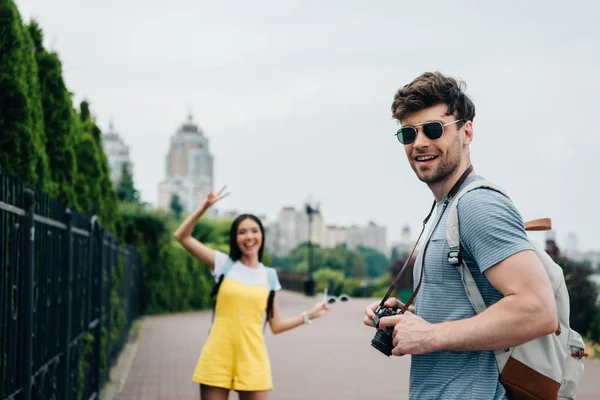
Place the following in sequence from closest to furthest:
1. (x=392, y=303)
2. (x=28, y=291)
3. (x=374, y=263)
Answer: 1. (x=392, y=303)
2. (x=28, y=291)
3. (x=374, y=263)

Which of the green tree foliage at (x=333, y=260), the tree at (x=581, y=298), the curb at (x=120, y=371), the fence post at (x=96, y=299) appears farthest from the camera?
the green tree foliage at (x=333, y=260)

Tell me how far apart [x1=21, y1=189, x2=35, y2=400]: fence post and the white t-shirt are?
1.62 metres

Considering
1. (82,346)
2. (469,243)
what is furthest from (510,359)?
(82,346)

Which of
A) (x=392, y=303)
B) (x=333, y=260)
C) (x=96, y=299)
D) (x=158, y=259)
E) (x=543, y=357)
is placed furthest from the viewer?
(x=333, y=260)

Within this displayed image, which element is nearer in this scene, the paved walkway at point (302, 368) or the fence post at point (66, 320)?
the fence post at point (66, 320)

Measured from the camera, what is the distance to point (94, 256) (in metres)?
7.68

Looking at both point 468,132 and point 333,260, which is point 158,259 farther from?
point 333,260

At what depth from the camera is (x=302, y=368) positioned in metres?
12.1

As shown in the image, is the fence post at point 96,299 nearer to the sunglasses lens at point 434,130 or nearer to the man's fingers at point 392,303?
the man's fingers at point 392,303

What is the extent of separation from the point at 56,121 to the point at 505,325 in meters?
7.51

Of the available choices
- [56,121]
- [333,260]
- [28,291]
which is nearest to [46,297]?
[28,291]

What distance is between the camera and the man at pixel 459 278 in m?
1.98

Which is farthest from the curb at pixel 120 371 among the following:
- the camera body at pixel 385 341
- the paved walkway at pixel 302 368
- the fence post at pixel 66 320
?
the camera body at pixel 385 341

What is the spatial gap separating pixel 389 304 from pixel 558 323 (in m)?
0.62
